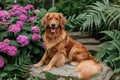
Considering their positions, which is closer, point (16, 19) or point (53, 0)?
point (16, 19)

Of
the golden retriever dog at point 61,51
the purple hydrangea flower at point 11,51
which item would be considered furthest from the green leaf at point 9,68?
the golden retriever dog at point 61,51

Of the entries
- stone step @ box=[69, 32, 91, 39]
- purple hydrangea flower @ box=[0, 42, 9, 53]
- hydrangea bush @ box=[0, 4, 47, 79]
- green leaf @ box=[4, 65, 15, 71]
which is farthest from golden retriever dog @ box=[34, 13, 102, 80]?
stone step @ box=[69, 32, 91, 39]

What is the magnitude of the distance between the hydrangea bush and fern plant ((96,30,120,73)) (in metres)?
1.30

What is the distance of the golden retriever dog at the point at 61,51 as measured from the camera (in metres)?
6.84

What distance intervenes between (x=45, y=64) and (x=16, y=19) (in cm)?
125

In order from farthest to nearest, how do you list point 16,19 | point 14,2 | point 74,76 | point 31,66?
point 14,2
point 16,19
point 31,66
point 74,76

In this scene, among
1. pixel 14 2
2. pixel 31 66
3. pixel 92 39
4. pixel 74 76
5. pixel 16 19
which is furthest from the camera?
pixel 14 2

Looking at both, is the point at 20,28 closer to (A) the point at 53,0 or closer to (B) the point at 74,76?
(B) the point at 74,76

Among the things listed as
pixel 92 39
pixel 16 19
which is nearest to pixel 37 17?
pixel 16 19

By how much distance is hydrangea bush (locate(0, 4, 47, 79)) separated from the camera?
7.02 m

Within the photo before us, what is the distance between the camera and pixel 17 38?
7156 millimetres

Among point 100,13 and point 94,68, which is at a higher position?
point 100,13

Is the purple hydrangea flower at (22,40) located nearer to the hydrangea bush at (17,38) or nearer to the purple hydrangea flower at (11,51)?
the hydrangea bush at (17,38)

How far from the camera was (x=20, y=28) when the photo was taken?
7.41m
